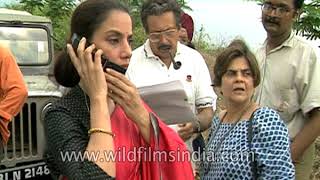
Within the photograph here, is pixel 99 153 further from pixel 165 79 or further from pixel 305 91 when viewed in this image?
pixel 305 91

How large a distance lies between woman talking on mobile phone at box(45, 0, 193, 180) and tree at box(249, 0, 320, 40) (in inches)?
153

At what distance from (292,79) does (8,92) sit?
83.9 inches

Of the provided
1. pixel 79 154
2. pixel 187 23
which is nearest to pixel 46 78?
pixel 187 23

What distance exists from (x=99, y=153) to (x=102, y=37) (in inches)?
17.0

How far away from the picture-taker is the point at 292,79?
2.96m

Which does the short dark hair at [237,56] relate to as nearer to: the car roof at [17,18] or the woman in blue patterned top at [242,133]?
the woman in blue patterned top at [242,133]

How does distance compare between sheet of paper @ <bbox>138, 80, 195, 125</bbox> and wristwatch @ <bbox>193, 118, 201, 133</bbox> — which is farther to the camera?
wristwatch @ <bbox>193, 118, 201, 133</bbox>

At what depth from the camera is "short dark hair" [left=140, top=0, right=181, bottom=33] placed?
2.96 meters

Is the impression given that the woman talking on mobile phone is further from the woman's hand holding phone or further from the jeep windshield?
the jeep windshield

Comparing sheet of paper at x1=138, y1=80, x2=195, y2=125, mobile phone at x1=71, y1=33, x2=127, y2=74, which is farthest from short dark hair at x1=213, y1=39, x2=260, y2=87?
mobile phone at x1=71, y1=33, x2=127, y2=74

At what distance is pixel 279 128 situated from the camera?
2340 mm

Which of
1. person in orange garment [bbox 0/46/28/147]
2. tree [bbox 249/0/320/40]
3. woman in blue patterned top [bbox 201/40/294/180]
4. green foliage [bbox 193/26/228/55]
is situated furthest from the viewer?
green foliage [bbox 193/26/228/55]

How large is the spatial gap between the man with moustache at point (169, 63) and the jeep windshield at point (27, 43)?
228 centimetres

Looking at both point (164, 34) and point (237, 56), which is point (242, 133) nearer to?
point (237, 56)
